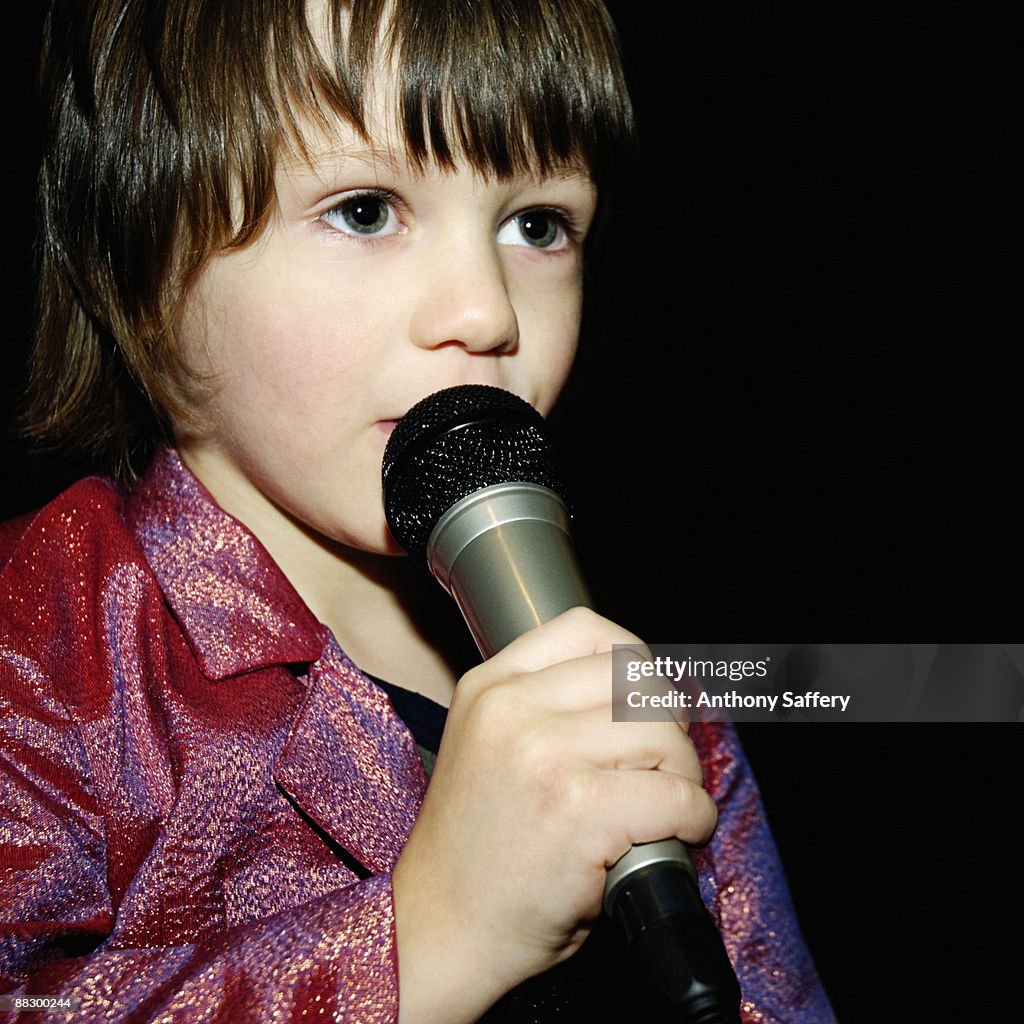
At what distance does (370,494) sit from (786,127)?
1.13 m

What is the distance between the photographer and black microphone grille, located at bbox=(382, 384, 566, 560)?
0.64m

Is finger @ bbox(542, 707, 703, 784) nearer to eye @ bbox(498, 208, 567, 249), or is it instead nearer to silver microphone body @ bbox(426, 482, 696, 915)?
silver microphone body @ bbox(426, 482, 696, 915)

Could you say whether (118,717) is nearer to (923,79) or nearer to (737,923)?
(737,923)

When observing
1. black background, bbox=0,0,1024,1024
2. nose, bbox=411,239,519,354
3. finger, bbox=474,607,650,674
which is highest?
black background, bbox=0,0,1024,1024

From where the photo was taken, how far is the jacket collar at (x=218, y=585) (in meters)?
0.81

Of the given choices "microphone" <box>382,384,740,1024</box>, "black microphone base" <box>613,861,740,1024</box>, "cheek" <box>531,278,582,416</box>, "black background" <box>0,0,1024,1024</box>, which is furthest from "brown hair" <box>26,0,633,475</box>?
"black background" <box>0,0,1024,1024</box>

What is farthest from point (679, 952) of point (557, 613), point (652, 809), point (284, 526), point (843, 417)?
point (843, 417)

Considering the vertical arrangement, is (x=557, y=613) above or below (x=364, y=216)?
below

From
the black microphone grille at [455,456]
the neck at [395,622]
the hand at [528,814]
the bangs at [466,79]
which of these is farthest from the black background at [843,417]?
the hand at [528,814]

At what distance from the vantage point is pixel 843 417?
5.76ft

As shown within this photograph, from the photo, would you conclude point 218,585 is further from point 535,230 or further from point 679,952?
point 679,952

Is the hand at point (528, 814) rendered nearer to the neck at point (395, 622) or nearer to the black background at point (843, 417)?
the neck at point (395, 622)

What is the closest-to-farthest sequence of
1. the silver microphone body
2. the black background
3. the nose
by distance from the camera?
the silver microphone body < the nose < the black background

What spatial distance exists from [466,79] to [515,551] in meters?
0.39
